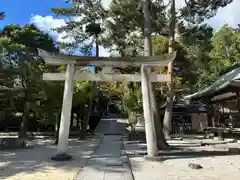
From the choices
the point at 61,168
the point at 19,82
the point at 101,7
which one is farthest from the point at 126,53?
the point at 61,168

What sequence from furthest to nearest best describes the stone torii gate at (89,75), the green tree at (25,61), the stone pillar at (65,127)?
the green tree at (25,61), the stone torii gate at (89,75), the stone pillar at (65,127)

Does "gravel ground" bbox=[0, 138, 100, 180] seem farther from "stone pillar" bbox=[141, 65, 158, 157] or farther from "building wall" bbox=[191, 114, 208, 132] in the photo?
"building wall" bbox=[191, 114, 208, 132]

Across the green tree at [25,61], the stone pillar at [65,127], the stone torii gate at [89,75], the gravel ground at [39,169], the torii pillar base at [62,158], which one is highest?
the green tree at [25,61]

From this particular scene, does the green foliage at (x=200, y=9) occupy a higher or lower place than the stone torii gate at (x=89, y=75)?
higher

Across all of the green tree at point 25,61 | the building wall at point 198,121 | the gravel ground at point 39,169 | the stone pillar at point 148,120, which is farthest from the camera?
the building wall at point 198,121

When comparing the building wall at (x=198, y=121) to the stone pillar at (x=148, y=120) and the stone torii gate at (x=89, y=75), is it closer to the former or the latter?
the stone torii gate at (x=89, y=75)

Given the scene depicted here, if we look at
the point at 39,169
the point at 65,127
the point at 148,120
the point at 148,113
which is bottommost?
the point at 39,169

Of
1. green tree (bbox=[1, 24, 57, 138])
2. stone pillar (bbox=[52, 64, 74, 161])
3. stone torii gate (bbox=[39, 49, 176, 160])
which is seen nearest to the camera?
stone pillar (bbox=[52, 64, 74, 161])

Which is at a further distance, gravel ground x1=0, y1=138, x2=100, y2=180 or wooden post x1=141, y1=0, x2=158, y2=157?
wooden post x1=141, y1=0, x2=158, y2=157

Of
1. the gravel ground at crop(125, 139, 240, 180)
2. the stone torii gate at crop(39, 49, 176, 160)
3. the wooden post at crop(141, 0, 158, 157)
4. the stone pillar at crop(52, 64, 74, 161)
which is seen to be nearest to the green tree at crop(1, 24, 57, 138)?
the stone torii gate at crop(39, 49, 176, 160)

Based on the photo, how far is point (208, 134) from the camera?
66.2ft

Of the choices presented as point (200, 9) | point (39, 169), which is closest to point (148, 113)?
point (39, 169)

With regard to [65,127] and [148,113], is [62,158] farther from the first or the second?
[148,113]

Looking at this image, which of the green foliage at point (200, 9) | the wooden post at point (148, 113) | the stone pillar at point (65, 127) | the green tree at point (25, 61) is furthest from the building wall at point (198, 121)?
the stone pillar at point (65, 127)
